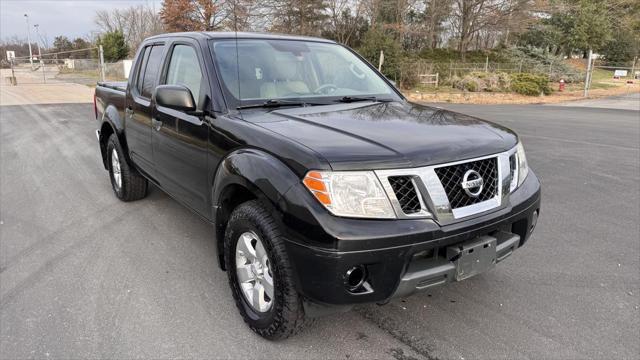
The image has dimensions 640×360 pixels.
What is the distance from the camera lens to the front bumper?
2219 millimetres

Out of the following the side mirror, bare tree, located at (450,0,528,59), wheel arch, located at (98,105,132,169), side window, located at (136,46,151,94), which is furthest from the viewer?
bare tree, located at (450,0,528,59)

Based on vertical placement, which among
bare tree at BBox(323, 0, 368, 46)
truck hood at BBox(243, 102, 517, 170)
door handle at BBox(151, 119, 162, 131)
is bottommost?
door handle at BBox(151, 119, 162, 131)

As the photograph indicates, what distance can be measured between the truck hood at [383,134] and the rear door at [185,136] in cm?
54

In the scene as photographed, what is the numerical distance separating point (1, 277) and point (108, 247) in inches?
32.0

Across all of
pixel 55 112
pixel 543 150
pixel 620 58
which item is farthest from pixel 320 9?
pixel 620 58

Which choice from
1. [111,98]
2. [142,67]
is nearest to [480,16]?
[111,98]

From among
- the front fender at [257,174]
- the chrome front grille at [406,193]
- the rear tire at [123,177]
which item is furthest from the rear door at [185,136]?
the chrome front grille at [406,193]

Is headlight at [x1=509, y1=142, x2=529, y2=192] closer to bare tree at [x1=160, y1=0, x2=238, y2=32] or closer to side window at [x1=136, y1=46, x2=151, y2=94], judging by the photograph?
side window at [x1=136, y1=46, x2=151, y2=94]

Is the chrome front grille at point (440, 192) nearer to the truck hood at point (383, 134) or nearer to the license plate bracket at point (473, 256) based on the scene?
the truck hood at point (383, 134)

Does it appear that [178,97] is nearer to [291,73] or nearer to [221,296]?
[291,73]

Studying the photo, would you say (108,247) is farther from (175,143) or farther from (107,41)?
(107,41)

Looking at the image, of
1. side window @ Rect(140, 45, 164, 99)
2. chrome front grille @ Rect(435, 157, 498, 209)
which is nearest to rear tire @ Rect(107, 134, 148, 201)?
side window @ Rect(140, 45, 164, 99)

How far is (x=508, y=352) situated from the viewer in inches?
105

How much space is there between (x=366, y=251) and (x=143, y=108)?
9.71 ft
